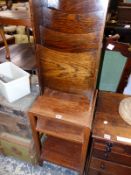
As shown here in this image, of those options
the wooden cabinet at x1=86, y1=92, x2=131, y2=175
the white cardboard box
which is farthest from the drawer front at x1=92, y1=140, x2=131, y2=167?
the white cardboard box

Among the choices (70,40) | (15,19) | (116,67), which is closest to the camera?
(70,40)

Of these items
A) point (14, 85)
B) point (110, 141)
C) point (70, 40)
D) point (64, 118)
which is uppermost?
point (70, 40)

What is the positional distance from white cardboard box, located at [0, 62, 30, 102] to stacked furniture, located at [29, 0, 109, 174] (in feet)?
0.38

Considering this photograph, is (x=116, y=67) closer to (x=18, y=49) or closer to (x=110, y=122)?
(x=110, y=122)

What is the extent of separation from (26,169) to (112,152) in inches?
32.5

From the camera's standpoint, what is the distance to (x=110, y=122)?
3.75 ft

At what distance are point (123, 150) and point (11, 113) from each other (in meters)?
0.78

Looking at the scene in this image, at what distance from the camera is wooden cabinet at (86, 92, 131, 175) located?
1.06 m

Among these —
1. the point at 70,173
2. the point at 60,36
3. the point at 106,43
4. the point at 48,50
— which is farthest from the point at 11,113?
the point at 106,43

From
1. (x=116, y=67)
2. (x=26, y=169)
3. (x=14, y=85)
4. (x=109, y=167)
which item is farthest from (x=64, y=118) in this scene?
(x=26, y=169)

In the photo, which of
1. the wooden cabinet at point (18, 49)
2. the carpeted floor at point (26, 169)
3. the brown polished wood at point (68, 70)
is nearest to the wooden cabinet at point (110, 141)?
the brown polished wood at point (68, 70)

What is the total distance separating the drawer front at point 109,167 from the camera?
1.19m

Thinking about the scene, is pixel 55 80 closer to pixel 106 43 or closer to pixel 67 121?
pixel 67 121

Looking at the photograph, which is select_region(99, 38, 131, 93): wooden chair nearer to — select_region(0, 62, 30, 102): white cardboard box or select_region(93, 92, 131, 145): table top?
select_region(93, 92, 131, 145): table top
